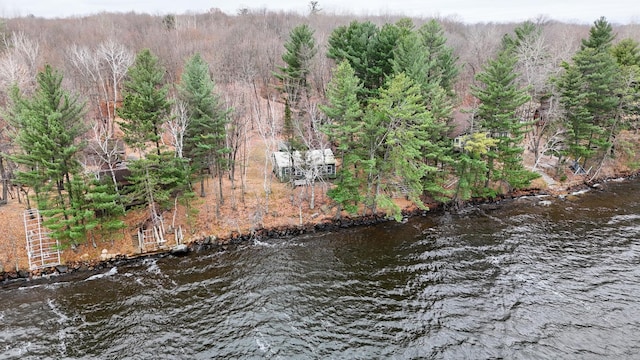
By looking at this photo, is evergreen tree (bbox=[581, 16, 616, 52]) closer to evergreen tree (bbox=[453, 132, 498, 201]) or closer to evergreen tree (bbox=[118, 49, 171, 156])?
evergreen tree (bbox=[453, 132, 498, 201])

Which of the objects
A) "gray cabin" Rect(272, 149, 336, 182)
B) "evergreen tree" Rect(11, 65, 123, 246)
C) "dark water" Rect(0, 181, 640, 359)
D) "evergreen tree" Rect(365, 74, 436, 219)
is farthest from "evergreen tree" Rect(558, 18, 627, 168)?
"evergreen tree" Rect(11, 65, 123, 246)

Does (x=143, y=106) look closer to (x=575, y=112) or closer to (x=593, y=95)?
(x=575, y=112)

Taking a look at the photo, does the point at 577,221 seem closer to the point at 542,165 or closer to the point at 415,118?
the point at 542,165

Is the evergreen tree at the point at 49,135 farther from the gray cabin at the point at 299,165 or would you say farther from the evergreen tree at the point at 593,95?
the evergreen tree at the point at 593,95

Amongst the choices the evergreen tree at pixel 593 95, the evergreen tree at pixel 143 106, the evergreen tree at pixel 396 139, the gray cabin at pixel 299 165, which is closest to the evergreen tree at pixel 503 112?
the evergreen tree at pixel 396 139

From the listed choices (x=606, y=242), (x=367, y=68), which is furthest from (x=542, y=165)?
→ (x=367, y=68)

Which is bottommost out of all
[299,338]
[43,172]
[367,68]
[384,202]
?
[299,338]
